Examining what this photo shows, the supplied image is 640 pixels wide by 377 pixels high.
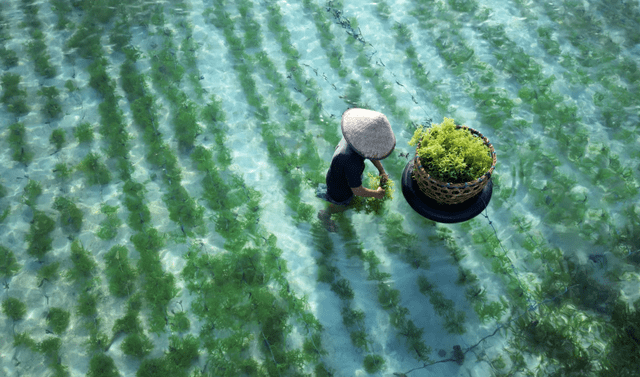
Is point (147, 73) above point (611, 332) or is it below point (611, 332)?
above

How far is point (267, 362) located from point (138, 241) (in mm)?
1678

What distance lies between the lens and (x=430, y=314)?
4082mm

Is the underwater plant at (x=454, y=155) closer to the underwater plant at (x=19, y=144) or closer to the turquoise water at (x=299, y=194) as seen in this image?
the turquoise water at (x=299, y=194)

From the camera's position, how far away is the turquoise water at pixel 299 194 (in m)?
3.94

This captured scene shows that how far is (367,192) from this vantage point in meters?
3.71

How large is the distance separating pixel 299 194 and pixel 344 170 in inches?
44.2

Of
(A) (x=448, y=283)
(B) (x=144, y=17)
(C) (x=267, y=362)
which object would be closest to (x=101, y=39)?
(B) (x=144, y=17)

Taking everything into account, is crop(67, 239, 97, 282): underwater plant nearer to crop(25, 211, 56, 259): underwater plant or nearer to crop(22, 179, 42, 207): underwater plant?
crop(25, 211, 56, 259): underwater plant

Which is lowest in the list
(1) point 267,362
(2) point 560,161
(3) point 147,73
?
(1) point 267,362

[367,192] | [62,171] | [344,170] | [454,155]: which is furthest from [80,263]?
[454,155]

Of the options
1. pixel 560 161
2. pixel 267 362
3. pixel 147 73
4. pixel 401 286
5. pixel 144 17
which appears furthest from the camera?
pixel 144 17

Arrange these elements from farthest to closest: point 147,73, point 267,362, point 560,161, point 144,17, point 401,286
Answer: point 144,17 → point 147,73 → point 560,161 → point 401,286 → point 267,362

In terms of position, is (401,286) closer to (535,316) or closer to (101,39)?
(535,316)

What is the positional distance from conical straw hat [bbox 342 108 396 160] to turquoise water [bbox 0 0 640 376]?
3.99 ft
